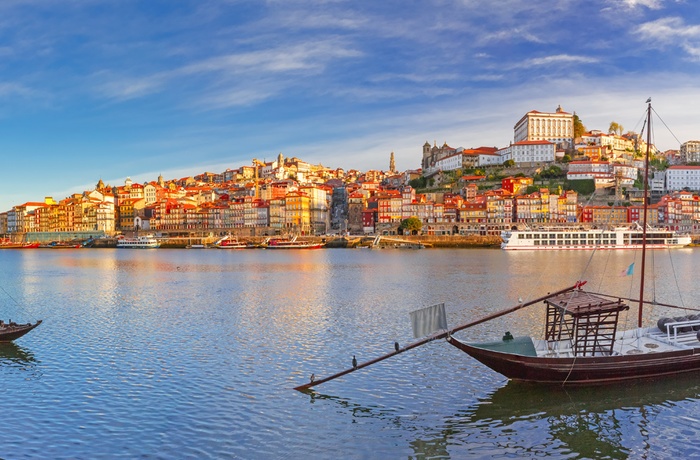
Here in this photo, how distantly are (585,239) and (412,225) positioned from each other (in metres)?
25.1

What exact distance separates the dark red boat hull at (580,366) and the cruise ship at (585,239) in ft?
223

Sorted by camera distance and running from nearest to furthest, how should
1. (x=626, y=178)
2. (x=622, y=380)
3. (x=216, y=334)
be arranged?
(x=622, y=380), (x=216, y=334), (x=626, y=178)

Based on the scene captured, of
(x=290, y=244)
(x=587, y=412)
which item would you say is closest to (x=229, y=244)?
(x=290, y=244)

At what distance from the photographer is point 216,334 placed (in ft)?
63.6

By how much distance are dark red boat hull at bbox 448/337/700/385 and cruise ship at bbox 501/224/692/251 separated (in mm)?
68059

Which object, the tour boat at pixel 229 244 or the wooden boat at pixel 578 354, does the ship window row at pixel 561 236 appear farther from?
the wooden boat at pixel 578 354

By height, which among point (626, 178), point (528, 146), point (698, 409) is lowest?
point (698, 409)

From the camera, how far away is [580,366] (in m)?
12.6

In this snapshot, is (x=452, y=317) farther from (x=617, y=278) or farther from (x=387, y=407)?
(x=617, y=278)

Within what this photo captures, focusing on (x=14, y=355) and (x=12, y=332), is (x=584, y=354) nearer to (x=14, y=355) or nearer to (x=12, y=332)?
(x=14, y=355)

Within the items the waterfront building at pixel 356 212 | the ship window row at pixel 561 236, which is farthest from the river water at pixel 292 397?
the waterfront building at pixel 356 212

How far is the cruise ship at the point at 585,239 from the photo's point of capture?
80625 millimetres

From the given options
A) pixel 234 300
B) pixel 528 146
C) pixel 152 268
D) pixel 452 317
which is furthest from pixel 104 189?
pixel 452 317

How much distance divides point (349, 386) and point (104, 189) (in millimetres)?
151894
